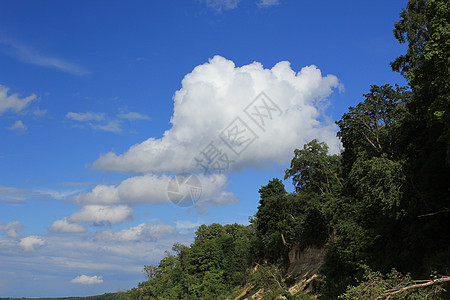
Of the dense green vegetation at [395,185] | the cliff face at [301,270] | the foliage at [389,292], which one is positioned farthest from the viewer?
the cliff face at [301,270]

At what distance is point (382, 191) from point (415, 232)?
3786mm

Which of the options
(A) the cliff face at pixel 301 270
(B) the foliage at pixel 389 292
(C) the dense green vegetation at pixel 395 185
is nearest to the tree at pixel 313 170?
(C) the dense green vegetation at pixel 395 185

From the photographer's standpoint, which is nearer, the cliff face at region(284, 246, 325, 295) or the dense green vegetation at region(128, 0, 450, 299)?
the dense green vegetation at region(128, 0, 450, 299)

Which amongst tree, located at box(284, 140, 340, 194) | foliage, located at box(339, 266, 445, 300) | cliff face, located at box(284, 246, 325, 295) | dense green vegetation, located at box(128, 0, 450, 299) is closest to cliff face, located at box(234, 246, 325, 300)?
cliff face, located at box(284, 246, 325, 295)

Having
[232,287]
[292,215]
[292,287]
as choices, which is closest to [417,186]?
[292,287]

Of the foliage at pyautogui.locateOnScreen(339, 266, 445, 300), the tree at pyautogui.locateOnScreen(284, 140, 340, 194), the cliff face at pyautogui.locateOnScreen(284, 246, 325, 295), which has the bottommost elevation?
the foliage at pyautogui.locateOnScreen(339, 266, 445, 300)

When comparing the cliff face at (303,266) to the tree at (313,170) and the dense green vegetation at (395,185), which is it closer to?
the dense green vegetation at (395,185)

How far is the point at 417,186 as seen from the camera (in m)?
23.8

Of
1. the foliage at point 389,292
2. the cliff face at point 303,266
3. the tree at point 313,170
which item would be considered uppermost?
the tree at point 313,170

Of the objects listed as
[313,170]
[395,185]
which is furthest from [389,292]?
[313,170]

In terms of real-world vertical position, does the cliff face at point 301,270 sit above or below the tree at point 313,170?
below

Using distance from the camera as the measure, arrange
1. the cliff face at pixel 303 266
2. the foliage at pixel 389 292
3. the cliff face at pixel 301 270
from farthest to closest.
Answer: the cliff face at pixel 303 266, the cliff face at pixel 301 270, the foliage at pixel 389 292

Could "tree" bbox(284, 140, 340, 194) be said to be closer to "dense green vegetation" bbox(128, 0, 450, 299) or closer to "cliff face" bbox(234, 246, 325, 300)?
"dense green vegetation" bbox(128, 0, 450, 299)

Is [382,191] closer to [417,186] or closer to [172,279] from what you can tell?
[417,186]
